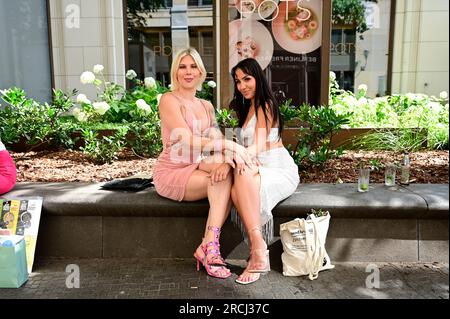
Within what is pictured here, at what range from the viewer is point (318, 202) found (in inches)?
135

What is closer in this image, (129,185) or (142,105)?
(129,185)

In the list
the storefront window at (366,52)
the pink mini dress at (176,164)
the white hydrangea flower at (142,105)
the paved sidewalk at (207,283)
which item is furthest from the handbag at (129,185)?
the storefront window at (366,52)

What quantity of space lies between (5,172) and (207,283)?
2.00 meters

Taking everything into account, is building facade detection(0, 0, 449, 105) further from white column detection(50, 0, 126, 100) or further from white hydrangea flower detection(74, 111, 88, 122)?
white hydrangea flower detection(74, 111, 88, 122)

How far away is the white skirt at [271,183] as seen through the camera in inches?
129

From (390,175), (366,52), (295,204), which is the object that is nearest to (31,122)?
(295,204)

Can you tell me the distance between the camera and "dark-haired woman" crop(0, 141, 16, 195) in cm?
361

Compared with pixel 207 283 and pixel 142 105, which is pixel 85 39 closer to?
pixel 142 105

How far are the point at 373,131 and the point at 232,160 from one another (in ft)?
11.6

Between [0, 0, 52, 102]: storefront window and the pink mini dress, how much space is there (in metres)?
5.26

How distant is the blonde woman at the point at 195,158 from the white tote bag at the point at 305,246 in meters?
0.49

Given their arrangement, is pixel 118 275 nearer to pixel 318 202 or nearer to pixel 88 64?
pixel 318 202

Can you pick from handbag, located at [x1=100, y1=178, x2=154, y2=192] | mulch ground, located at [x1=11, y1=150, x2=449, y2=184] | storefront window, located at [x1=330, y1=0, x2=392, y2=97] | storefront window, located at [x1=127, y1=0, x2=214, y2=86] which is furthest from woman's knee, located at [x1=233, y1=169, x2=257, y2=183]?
storefront window, located at [x1=330, y1=0, x2=392, y2=97]

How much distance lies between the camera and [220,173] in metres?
3.20
